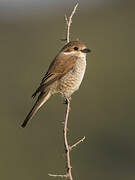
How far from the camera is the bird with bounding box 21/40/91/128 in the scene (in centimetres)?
656

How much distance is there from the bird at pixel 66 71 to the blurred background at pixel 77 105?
20.5 ft

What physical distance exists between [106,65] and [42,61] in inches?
69.6

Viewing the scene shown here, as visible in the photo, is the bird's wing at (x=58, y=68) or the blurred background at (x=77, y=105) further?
the blurred background at (x=77, y=105)

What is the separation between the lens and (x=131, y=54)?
21.0m

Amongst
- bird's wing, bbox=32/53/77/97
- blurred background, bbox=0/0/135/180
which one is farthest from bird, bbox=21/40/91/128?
blurred background, bbox=0/0/135/180

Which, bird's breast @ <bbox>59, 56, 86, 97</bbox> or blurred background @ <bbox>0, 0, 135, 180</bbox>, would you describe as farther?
blurred background @ <bbox>0, 0, 135, 180</bbox>

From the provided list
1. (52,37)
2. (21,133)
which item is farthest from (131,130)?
(52,37)

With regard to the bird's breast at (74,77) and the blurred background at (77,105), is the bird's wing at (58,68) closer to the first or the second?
the bird's breast at (74,77)

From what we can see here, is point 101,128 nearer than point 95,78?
Yes

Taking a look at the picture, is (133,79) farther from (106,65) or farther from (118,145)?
(118,145)

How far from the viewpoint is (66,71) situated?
21.7 feet

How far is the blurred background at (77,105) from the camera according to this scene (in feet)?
45.0

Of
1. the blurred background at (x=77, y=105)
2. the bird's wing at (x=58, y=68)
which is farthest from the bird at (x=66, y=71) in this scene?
the blurred background at (x=77, y=105)

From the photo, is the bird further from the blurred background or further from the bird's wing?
the blurred background
